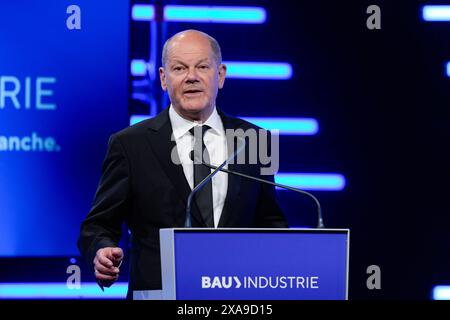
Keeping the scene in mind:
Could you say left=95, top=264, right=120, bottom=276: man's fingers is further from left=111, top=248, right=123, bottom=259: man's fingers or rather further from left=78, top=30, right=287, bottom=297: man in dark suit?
left=78, top=30, right=287, bottom=297: man in dark suit

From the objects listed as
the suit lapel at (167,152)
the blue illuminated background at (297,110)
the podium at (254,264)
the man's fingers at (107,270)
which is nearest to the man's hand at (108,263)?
the man's fingers at (107,270)

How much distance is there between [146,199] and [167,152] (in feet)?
0.51

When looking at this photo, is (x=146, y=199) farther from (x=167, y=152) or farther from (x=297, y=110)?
(x=297, y=110)

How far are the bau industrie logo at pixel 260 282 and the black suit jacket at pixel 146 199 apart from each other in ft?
1.64

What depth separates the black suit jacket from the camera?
2.34 meters

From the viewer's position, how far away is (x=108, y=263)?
197cm

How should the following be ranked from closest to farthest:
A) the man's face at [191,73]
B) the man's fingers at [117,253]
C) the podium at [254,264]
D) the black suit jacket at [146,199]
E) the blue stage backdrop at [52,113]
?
the podium at [254,264] < the man's fingers at [117,253] < the black suit jacket at [146,199] < the man's face at [191,73] < the blue stage backdrop at [52,113]

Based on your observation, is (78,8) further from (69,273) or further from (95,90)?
(69,273)

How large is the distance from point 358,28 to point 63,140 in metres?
1.39

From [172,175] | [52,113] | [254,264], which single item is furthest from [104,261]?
[52,113]

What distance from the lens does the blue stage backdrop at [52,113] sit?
12.3 ft

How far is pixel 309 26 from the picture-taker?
3.91 metres

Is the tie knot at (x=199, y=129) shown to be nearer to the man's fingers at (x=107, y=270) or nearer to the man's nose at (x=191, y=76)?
the man's nose at (x=191, y=76)
